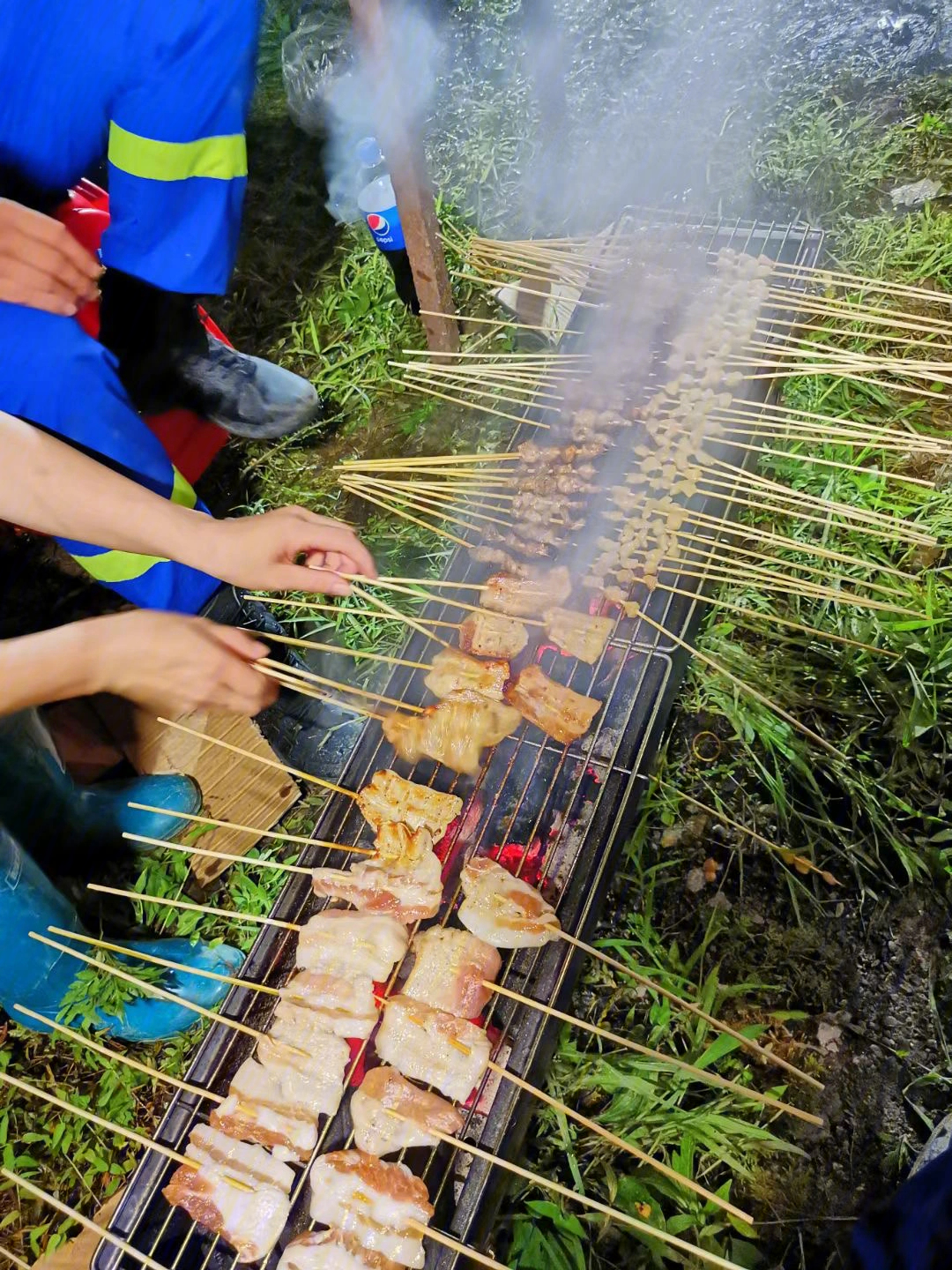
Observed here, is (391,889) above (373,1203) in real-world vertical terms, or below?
above

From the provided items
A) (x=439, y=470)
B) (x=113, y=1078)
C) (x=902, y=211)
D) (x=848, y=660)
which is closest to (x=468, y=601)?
(x=439, y=470)

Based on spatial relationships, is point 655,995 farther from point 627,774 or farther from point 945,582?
point 945,582

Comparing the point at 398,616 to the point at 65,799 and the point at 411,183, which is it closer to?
the point at 65,799

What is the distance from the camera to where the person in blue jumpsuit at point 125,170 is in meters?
3.49

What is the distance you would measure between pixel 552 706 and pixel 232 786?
5.91ft

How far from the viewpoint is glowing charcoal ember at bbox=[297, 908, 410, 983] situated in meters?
3.21

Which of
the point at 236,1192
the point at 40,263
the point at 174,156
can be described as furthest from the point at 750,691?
the point at 40,263

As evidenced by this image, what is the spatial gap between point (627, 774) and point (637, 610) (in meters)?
0.74

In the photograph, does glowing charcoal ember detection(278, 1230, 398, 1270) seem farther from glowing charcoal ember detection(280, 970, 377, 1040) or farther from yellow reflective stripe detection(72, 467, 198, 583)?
yellow reflective stripe detection(72, 467, 198, 583)

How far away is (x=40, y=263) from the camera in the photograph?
3572 mm

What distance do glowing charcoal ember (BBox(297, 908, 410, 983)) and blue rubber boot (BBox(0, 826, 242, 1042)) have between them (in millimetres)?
841

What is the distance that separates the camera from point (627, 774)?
3414 millimetres

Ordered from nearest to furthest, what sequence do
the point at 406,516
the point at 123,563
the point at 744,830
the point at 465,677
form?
the point at 465,677, the point at 744,830, the point at 123,563, the point at 406,516

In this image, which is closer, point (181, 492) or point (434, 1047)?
point (434, 1047)
